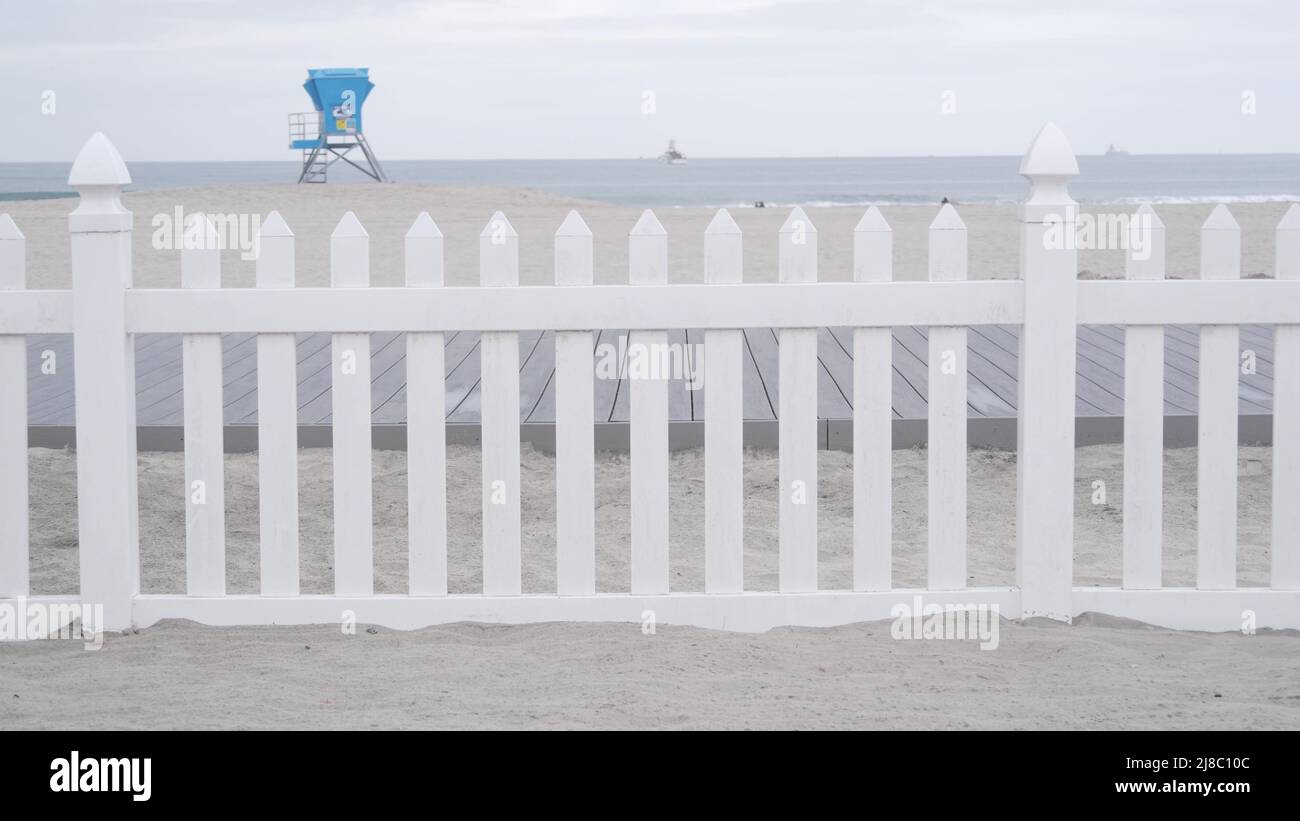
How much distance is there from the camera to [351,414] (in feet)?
12.5

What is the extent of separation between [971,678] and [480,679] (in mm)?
1344

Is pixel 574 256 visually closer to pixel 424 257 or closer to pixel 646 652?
pixel 424 257

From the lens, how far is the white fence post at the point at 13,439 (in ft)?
12.7

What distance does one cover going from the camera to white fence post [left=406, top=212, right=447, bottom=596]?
12.4 feet

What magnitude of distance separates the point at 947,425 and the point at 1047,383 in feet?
1.11

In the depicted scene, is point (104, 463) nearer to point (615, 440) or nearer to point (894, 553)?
point (615, 440)

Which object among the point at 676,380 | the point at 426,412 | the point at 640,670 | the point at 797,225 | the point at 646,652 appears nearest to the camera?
the point at 640,670

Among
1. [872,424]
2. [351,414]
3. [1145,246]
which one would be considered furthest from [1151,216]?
[351,414]

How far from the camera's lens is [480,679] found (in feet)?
10.9

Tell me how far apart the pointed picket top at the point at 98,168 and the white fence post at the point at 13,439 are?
27cm

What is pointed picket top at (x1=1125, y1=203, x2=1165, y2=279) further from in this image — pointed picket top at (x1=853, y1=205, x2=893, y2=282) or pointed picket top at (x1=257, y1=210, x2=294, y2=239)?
pointed picket top at (x1=257, y1=210, x2=294, y2=239)

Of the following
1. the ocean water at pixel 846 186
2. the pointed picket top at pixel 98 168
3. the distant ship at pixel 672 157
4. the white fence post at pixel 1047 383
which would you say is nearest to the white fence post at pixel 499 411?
the pointed picket top at pixel 98 168

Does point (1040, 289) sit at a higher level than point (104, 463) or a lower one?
higher

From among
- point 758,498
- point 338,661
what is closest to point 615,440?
point 758,498
